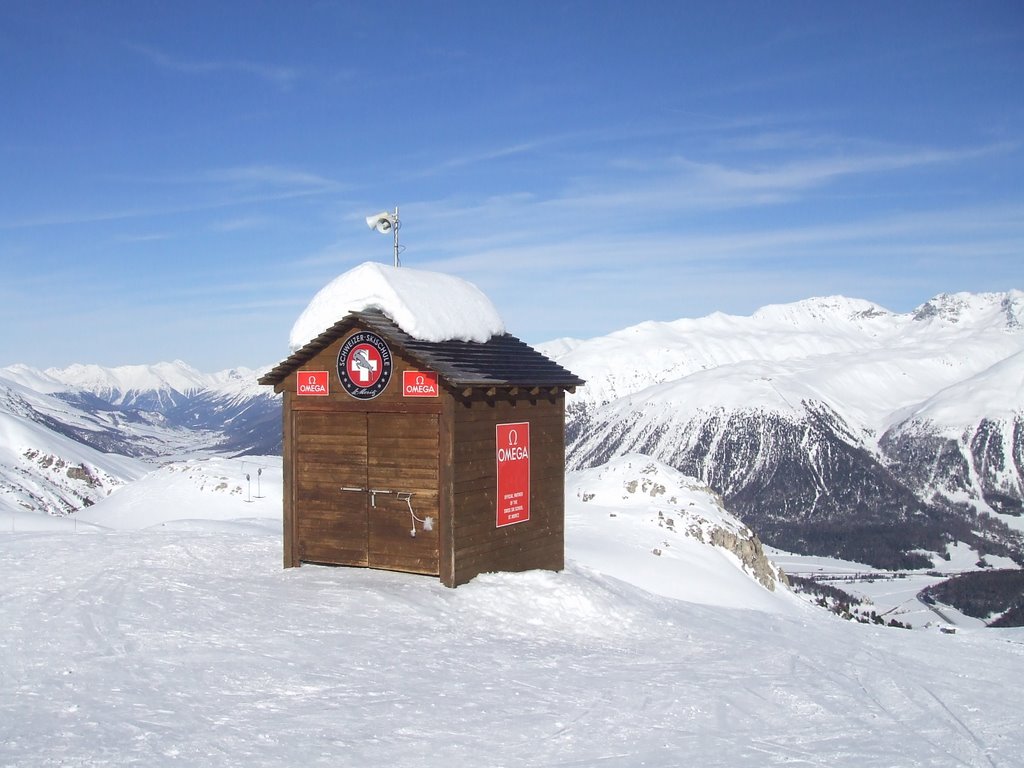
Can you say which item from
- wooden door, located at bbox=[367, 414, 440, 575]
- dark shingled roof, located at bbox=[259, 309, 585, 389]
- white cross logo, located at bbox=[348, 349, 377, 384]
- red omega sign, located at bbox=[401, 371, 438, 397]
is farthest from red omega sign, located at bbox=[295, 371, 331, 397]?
red omega sign, located at bbox=[401, 371, 438, 397]

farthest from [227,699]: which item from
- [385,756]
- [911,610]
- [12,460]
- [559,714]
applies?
[12,460]

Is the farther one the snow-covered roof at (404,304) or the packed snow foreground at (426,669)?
the snow-covered roof at (404,304)

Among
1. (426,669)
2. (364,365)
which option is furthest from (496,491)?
(426,669)

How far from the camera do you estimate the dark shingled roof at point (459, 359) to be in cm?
1898

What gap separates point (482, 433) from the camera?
19.8 m

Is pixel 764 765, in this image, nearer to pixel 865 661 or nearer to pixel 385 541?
pixel 865 661

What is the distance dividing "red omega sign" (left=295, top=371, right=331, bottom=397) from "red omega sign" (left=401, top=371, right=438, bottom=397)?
2223 millimetres

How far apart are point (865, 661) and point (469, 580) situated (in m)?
8.46

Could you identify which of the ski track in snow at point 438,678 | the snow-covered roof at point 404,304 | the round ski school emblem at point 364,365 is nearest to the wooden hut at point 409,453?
the round ski school emblem at point 364,365

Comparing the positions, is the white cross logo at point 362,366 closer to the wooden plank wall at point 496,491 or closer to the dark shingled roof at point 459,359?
the dark shingled roof at point 459,359

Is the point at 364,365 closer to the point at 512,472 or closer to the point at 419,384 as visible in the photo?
the point at 419,384

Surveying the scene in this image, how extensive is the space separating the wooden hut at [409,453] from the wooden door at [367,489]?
3 centimetres

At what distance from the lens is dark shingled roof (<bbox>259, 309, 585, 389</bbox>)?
18984 millimetres

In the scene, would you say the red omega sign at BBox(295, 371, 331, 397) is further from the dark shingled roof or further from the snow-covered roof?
the snow-covered roof
